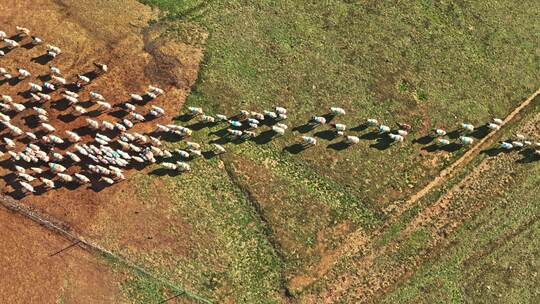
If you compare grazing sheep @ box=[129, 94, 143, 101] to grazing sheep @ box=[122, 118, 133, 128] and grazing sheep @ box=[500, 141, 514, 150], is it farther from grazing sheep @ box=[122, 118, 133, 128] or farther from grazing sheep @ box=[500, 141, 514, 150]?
grazing sheep @ box=[500, 141, 514, 150]

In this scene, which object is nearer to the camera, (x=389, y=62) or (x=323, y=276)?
(x=323, y=276)

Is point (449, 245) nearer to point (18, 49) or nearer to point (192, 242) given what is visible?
point (192, 242)

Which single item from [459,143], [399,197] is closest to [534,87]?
[459,143]

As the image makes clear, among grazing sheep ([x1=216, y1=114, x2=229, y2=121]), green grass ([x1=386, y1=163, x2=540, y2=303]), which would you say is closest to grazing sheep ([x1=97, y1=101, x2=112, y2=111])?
grazing sheep ([x1=216, y1=114, x2=229, y2=121])

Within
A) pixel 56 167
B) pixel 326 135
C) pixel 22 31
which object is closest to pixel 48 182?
pixel 56 167

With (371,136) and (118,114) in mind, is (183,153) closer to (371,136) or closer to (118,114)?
(118,114)

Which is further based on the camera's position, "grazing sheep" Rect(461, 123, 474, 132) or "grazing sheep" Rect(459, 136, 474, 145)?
"grazing sheep" Rect(461, 123, 474, 132)

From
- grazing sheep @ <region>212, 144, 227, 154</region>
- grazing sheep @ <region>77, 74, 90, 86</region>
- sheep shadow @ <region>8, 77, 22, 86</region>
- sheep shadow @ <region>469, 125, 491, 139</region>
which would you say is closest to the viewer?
grazing sheep @ <region>212, 144, 227, 154</region>

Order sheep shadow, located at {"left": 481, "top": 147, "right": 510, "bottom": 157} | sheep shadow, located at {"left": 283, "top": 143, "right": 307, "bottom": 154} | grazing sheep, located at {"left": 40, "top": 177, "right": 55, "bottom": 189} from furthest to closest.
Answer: sheep shadow, located at {"left": 481, "top": 147, "right": 510, "bottom": 157}, sheep shadow, located at {"left": 283, "top": 143, "right": 307, "bottom": 154}, grazing sheep, located at {"left": 40, "top": 177, "right": 55, "bottom": 189}
